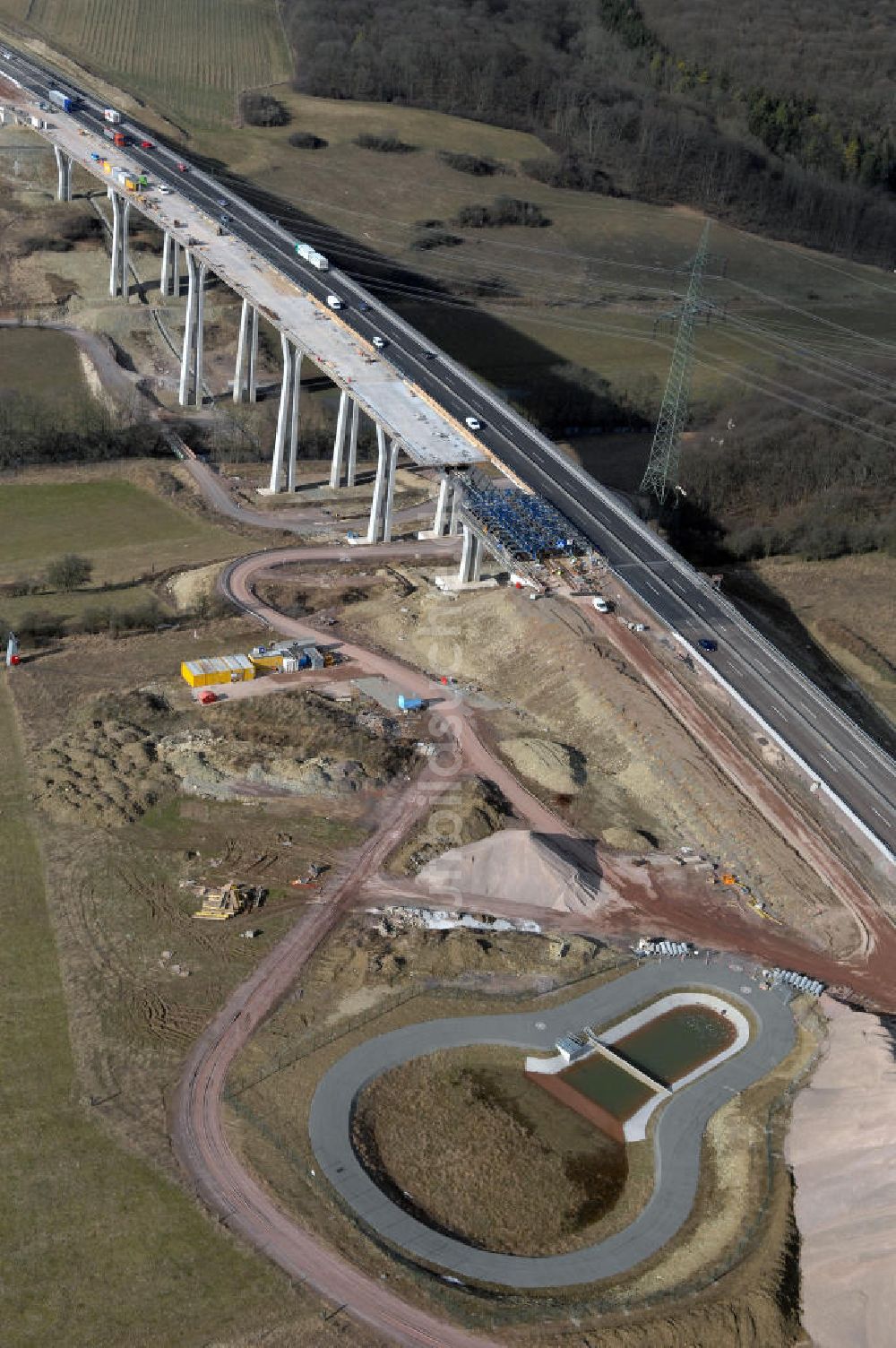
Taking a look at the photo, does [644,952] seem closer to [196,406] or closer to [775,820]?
[775,820]

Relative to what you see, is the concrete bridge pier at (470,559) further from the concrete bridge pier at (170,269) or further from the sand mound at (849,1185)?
the concrete bridge pier at (170,269)

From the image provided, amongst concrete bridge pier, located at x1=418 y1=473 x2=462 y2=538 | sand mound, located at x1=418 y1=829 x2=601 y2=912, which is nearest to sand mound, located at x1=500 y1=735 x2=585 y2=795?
sand mound, located at x1=418 y1=829 x2=601 y2=912

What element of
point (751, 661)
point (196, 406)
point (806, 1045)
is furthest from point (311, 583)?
point (806, 1045)

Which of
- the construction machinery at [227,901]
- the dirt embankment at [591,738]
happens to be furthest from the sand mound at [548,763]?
the construction machinery at [227,901]

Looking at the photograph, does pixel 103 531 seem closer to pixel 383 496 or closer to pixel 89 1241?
pixel 383 496

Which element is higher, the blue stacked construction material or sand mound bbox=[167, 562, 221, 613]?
the blue stacked construction material

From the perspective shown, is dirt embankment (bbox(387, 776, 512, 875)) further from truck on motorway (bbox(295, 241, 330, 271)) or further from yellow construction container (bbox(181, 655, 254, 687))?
truck on motorway (bbox(295, 241, 330, 271))
